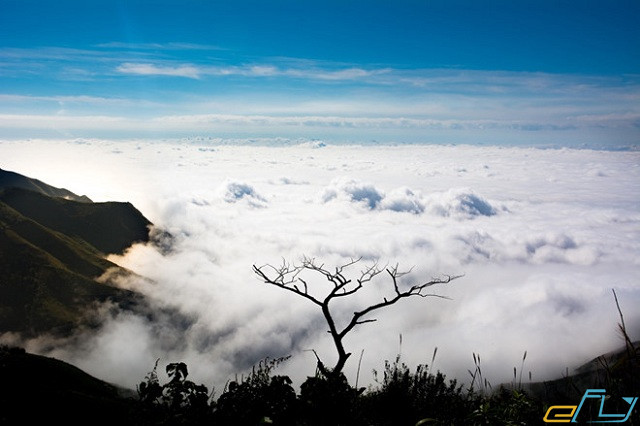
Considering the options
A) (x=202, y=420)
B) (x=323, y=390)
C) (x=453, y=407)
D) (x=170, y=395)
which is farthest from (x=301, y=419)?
(x=453, y=407)

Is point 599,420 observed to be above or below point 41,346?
below

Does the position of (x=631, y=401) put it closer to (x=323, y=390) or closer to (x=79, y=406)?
(x=323, y=390)

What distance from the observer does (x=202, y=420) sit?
22.6 ft

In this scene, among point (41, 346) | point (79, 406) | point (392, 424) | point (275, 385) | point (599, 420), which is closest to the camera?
point (599, 420)

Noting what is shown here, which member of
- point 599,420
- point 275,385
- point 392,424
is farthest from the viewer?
point 392,424

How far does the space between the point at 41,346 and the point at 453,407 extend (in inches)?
9129

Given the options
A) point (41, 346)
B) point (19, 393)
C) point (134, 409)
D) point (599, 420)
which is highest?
point (41, 346)

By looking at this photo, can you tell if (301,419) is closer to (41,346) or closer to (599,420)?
(599,420)

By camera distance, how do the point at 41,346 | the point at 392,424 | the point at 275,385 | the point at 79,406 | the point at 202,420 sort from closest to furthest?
1. the point at 202,420
2. the point at 275,385
3. the point at 392,424
4. the point at 79,406
5. the point at 41,346

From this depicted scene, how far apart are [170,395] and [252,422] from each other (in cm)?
150

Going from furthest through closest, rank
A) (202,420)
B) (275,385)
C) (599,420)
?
(275,385)
(202,420)
(599,420)

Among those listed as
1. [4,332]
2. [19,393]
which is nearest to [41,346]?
[4,332]

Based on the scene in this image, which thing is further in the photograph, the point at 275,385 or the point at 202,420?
the point at 275,385

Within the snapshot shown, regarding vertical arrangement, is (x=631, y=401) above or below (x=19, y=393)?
below
